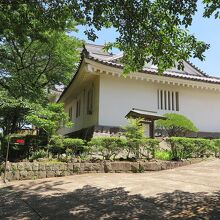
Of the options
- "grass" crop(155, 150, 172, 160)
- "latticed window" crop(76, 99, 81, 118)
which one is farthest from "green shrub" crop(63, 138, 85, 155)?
"latticed window" crop(76, 99, 81, 118)

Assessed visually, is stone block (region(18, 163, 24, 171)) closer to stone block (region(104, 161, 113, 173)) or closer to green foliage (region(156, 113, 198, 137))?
stone block (region(104, 161, 113, 173))

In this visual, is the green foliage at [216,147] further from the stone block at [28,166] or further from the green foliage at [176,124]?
the stone block at [28,166]

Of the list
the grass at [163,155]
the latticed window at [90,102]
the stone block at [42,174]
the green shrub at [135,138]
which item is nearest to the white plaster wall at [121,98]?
the latticed window at [90,102]

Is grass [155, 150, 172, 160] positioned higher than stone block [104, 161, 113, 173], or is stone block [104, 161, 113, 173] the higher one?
grass [155, 150, 172, 160]

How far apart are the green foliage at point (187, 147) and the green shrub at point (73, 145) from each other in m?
3.98

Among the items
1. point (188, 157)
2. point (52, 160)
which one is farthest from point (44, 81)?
point (188, 157)

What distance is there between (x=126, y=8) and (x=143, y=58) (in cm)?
162

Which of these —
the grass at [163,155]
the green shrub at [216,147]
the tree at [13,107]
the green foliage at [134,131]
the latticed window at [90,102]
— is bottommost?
the grass at [163,155]

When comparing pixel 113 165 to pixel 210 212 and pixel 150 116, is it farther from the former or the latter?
pixel 210 212

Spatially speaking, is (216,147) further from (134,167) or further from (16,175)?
(16,175)

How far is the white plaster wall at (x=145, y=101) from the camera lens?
17.7 meters

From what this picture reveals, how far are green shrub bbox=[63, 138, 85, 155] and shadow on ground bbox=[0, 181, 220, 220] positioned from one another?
4461 millimetres

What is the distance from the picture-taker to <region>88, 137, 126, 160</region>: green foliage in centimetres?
1255

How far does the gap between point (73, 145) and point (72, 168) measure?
1591 mm
